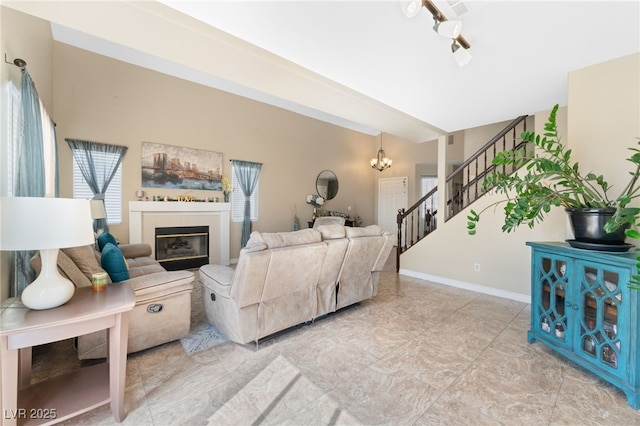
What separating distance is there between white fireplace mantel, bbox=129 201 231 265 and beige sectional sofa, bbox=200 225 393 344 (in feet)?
9.39

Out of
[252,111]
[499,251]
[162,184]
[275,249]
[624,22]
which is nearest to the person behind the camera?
[624,22]

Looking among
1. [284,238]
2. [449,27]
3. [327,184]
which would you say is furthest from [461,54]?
[327,184]

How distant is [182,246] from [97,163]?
6.52 feet

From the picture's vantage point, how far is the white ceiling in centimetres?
175

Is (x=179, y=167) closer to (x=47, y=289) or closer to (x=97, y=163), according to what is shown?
(x=97, y=163)

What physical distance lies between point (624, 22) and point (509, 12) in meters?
0.88

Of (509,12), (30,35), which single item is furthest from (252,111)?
(509,12)

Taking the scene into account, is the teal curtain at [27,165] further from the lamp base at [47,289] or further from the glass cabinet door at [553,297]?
the glass cabinet door at [553,297]

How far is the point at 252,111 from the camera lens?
19.6 feet

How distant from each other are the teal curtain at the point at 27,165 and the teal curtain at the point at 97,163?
2.12 m

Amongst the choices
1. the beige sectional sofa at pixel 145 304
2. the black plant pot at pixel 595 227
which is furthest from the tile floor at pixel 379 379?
the black plant pot at pixel 595 227

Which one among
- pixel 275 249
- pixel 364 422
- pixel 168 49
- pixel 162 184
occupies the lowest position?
pixel 364 422

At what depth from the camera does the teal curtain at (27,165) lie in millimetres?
1991

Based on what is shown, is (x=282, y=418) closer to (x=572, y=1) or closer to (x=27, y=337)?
(x=27, y=337)
